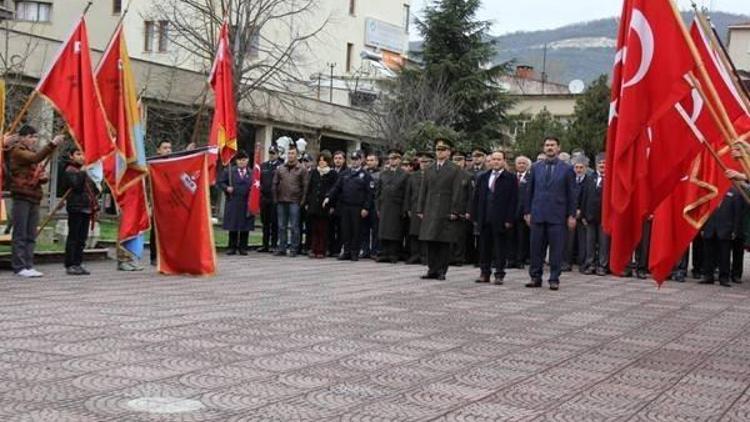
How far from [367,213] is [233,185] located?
258 cm

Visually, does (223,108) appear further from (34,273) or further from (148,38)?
(148,38)

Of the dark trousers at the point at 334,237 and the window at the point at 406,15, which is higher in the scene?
the window at the point at 406,15

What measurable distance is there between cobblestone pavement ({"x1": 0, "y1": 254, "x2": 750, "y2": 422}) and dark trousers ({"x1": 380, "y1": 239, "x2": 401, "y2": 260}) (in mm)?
4781

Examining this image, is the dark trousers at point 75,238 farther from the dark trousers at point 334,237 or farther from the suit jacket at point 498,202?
the dark trousers at point 334,237

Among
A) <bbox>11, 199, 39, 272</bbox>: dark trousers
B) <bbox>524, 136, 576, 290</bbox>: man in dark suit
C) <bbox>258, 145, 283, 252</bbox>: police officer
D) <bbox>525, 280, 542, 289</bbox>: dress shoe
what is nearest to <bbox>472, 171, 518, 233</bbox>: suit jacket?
<bbox>524, 136, 576, 290</bbox>: man in dark suit

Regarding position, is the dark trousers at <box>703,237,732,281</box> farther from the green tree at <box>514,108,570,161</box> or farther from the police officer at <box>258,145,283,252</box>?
the green tree at <box>514,108,570,161</box>

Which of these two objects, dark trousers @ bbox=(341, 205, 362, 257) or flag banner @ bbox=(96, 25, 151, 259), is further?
dark trousers @ bbox=(341, 205, 362, 257)

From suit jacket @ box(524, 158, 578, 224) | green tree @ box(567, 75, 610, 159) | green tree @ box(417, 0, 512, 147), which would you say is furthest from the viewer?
green tree @ box(417, 0, 512, 147)

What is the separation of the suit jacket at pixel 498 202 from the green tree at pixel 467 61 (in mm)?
26571

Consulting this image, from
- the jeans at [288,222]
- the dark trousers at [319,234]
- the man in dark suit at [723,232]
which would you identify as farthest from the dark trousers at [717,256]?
the jeans at [288,222]

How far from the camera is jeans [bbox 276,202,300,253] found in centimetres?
1820

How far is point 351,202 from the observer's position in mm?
17844

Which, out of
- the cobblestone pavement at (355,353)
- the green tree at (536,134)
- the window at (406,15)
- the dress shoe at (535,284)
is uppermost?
the window at (406,15)

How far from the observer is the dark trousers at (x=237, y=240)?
715 inches
